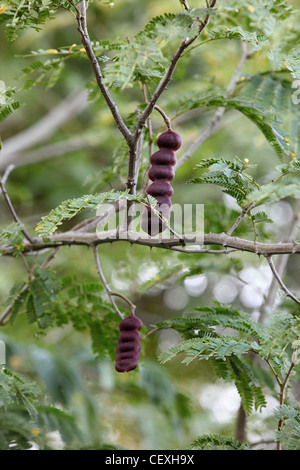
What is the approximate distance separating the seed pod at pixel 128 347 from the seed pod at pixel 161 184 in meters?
0.27

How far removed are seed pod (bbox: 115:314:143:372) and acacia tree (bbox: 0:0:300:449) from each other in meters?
0.08

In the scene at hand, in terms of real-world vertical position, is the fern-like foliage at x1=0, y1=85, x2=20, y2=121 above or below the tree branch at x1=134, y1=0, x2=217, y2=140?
above

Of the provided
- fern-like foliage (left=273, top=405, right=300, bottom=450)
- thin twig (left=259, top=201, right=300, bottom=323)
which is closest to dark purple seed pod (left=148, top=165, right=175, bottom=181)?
fern-like foliage (left=273, top=405, right=300, bottom=450)

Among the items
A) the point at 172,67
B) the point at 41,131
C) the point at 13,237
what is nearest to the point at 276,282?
the point at 13,237

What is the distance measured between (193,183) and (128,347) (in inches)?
17.4

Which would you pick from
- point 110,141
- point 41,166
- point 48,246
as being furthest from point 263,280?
point 41,166

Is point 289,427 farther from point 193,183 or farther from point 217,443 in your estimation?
point 193,183

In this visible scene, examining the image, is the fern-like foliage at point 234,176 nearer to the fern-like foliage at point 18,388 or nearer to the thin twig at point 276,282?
the fern-like foliage at point 18,388

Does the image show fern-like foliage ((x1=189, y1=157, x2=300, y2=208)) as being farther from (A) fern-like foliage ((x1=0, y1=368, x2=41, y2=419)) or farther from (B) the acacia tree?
(A) fern-like foliage ((x1=0, y1=368, x2=41, y2=419))

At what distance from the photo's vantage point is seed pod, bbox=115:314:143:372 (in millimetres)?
1446

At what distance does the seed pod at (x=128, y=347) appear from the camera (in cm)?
145

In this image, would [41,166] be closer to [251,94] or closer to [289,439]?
[251,94]

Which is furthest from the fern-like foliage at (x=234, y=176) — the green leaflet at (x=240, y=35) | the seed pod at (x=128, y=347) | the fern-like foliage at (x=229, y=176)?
the seed pod at (x=128, y=347)

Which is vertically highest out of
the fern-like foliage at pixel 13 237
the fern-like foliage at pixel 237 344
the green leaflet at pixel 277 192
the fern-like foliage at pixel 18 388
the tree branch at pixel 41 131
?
the tree branch at pixel 41 131
